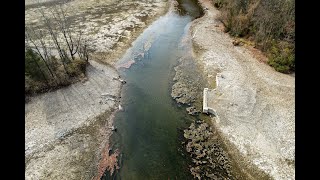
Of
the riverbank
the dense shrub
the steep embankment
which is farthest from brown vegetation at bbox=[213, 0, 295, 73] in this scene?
the dense shrub

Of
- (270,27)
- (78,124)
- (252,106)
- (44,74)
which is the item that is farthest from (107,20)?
(252,106)

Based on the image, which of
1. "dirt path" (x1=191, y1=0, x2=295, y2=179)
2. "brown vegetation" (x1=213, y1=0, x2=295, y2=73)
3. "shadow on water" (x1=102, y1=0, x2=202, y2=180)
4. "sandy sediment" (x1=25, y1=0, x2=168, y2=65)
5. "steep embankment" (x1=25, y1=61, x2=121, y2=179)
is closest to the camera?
"steep embankment" (x1=25, y1=61, x2=121, y2=179)

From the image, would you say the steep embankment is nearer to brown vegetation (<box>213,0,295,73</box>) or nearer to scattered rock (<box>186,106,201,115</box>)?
scattered rock (<box>186,106,201,115</box>)

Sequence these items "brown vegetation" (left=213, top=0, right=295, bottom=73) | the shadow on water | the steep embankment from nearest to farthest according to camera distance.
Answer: the steep embankment < the shadow on water < "brown vegetation" (left=213, top=0, right=295, bottom=73)

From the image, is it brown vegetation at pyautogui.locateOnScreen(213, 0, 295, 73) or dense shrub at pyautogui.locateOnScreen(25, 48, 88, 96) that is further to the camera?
brown vegetation at pyautogui.locateOnScreen(213, 0, 295, 73)

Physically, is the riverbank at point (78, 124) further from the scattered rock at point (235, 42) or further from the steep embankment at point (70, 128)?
the scattered rock at point (235, 42)

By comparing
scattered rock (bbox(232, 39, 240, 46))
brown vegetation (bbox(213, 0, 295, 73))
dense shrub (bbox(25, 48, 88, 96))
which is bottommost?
dense shrub (bbox(25, 48, 88, 96))
